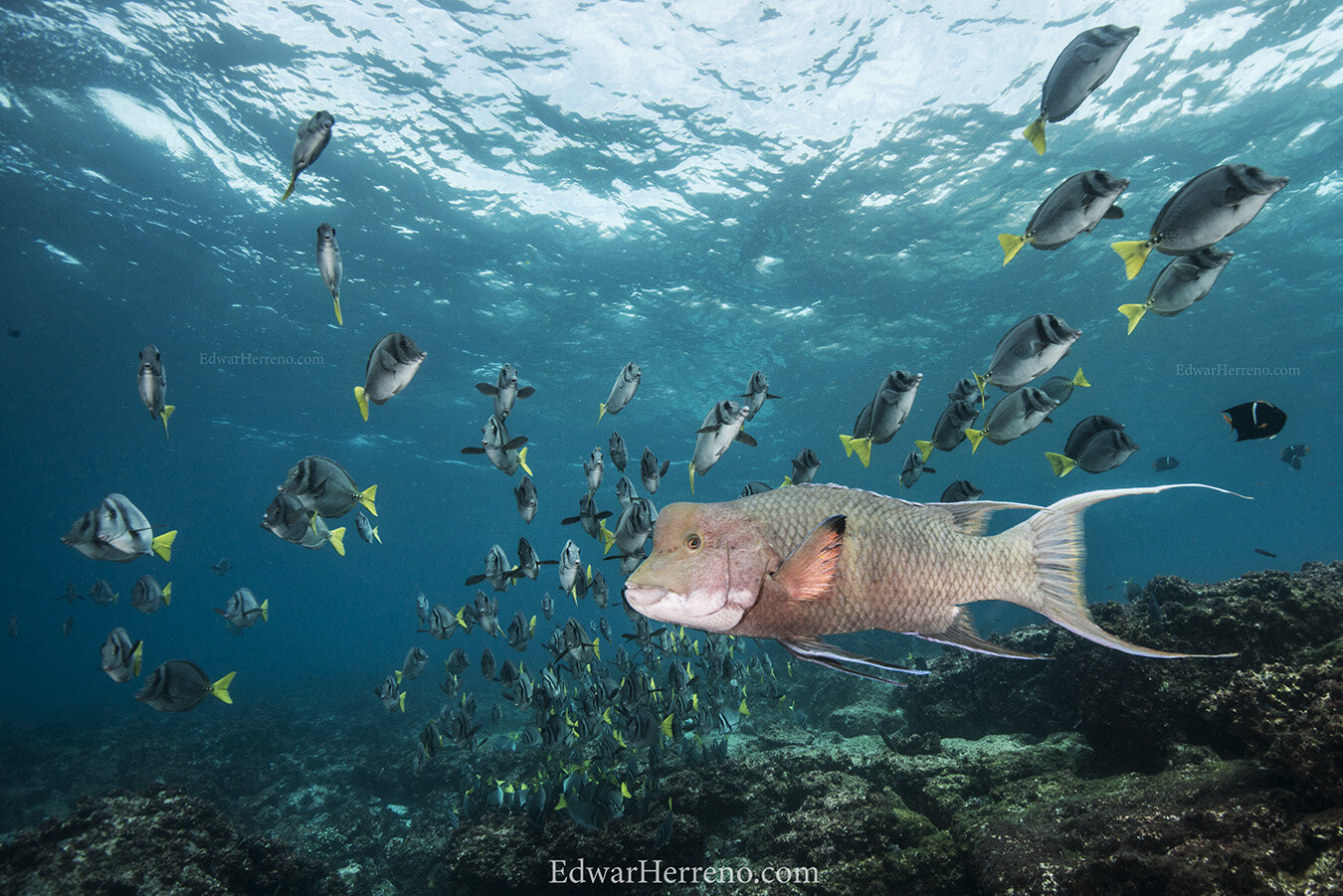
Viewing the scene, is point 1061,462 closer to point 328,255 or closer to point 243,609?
point 328,255

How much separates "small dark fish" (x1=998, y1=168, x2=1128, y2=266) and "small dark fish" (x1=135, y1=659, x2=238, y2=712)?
25.0ft

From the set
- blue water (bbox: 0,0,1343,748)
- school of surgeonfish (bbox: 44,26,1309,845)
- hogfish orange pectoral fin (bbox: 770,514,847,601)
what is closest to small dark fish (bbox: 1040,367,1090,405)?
school of surgeonfish (bbox: 44,26,1309,845)

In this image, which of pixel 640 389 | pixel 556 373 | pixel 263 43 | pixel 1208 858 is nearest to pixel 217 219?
pixel 263 43

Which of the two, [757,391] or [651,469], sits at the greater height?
[757,391]

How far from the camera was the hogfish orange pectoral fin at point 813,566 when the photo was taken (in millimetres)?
1542

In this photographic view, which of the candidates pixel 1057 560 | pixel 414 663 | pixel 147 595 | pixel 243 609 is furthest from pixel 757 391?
pixel 147 595

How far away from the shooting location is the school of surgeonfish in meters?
1.67

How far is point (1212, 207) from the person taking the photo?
3176 millimetres

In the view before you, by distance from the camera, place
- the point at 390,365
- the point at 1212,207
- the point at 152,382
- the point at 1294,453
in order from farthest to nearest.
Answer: the point at 1294,453 < the point at 152,382 < the point at 390,365 < the point at 1212,207

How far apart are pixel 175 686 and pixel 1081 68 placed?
353 inches

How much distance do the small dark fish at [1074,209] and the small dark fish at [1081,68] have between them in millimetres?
346

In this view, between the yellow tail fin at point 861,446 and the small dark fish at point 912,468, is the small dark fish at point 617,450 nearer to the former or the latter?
the yellow tail fin at point 861,446

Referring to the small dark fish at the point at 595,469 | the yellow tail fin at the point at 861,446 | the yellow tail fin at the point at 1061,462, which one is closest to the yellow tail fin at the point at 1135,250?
the yellow tail fin at the point at 1061,462

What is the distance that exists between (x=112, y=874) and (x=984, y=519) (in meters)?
7.58
